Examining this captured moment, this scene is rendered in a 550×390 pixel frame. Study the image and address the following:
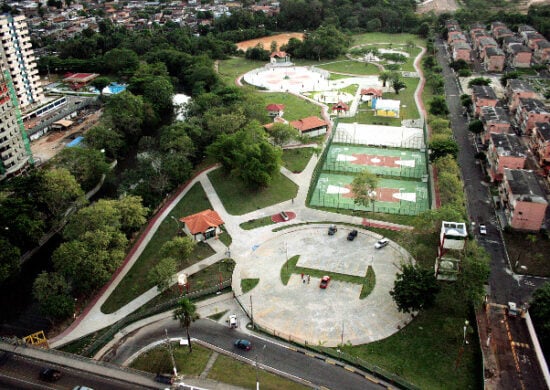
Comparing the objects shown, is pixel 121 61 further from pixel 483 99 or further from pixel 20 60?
pixel 483 99

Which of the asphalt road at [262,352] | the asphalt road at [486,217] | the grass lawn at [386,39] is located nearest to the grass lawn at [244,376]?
the asphalt road at [262,352]

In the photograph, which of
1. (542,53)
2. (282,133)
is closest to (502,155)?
(282,133)

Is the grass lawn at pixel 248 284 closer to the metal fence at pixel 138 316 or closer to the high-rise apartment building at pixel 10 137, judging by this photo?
the metal fence at pixel 138 316

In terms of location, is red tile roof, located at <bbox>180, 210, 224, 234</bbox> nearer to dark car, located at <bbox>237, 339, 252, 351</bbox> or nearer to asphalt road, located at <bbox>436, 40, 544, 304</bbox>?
dark car, located at <bbox>237, 339, 252, 351</bbox>

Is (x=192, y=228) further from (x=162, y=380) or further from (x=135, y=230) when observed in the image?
(x=162, y=380)

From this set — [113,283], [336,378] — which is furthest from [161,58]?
[336,378]

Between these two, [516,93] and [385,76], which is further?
[385,76]
